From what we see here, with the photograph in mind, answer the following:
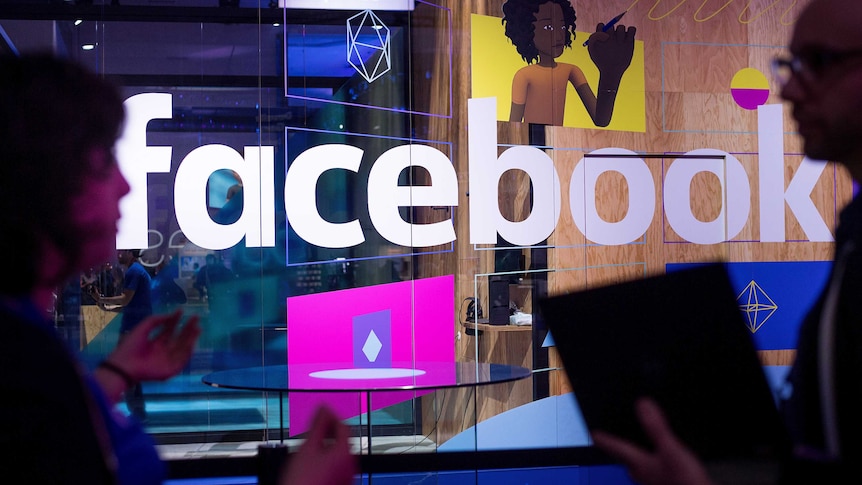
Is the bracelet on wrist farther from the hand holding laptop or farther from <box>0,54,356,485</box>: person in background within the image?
the hand holding laptop

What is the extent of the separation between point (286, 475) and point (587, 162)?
4.04m

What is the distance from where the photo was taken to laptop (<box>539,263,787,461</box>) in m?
0.97

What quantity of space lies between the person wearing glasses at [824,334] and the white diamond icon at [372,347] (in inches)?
148

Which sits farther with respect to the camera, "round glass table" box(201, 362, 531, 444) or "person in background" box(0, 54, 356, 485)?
"round glass table" box(201, 362, 531, 444)

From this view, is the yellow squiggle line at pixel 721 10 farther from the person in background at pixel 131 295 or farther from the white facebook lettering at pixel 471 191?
the person in background at pixel 131 295

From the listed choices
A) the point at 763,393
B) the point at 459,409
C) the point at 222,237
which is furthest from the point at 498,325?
the point at 763,393

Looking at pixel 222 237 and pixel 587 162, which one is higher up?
pixel 587 162

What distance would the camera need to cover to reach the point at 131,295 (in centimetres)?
473

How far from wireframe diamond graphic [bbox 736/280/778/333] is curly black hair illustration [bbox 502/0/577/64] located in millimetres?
1616

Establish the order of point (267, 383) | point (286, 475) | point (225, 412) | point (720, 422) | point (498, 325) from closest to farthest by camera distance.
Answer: point (286, 475) < point (720, 422) < point (267, 383) < point (498, 325) < point (225, 412)

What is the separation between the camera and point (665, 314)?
40.1 inches

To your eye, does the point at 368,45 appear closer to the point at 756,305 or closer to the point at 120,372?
the point at 756,305

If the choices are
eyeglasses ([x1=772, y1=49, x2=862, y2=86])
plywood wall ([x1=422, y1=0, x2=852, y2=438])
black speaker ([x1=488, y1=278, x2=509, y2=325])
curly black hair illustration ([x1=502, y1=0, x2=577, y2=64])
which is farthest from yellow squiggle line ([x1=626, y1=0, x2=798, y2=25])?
eyeglasses ([x1=772, y1=49, x2=862, y2=86])

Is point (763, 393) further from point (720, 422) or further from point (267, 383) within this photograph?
point (267, 383)
